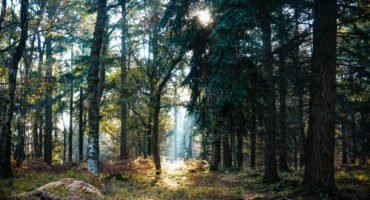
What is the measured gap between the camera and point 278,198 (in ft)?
26.8

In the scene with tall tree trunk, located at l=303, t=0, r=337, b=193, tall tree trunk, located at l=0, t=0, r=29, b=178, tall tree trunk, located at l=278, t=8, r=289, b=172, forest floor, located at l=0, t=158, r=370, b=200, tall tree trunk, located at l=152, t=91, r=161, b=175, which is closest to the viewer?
tall tree trunk, located at l=303, t=0, r=337, b=193

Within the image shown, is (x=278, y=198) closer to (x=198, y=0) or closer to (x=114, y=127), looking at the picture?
(x=198, y=0)

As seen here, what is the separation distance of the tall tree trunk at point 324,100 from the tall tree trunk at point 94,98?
26.7 ft

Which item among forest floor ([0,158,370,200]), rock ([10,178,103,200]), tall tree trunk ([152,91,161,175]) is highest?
tall tree trunk ([152,91,161,175])

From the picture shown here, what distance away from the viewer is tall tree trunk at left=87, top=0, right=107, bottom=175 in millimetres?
12742

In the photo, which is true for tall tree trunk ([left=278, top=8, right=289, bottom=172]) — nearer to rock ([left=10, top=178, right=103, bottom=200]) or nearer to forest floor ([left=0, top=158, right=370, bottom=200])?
forest floor ([left=0, top=158, right=370, bottom=200])

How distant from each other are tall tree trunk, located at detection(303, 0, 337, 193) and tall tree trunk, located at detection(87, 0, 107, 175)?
→ 26.7 feet

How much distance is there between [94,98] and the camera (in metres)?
13.2

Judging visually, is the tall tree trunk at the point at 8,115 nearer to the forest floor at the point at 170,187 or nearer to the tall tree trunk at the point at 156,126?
the forest floor at the point at 170,187

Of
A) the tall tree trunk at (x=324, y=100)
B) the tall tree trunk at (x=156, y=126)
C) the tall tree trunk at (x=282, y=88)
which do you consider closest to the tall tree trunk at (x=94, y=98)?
the tall tree trunk at (x=156, y=126)

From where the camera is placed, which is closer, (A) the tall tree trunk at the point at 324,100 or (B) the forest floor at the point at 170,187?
(A) the tall tree trunk at the point at 324,100

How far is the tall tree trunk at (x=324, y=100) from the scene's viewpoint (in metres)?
8.12

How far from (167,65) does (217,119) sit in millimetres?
9628

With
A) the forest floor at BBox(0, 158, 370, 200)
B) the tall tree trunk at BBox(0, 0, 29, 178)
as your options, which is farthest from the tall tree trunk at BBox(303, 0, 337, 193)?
the tall tree trunk at BBox(0, 0, 29, 178)
